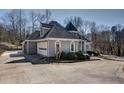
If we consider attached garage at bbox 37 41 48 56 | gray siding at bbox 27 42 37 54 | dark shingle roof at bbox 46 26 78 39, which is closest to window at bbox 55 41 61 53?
dark shingle roof at bbox 46 26 78 39

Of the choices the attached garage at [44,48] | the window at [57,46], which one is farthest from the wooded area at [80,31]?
the window at [57,46]

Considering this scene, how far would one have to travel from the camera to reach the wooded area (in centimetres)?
1264

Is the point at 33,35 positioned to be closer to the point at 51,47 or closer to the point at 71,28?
the point at 71,28

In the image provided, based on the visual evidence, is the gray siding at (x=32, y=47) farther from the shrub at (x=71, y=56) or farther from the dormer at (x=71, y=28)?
the shrub at (x=71, y=56)

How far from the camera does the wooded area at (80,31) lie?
1264 centimetres

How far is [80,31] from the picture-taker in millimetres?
16422

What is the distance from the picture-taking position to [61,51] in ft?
39.8

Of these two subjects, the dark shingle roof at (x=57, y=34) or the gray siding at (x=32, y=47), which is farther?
the gray siding at (x=32, y=47)

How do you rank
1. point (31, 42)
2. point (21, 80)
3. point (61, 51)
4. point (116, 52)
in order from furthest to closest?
point (116, 52) < point (31, 42) < point (61, 51) < point (21, 80)

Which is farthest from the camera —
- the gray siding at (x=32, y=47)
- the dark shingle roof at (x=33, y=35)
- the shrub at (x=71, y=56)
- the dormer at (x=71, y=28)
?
the gray siding at (x=32, y=47)

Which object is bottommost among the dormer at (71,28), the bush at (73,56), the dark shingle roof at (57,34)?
the bush at (73,56)

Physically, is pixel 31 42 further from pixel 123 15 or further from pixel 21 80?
pixel 21 80
